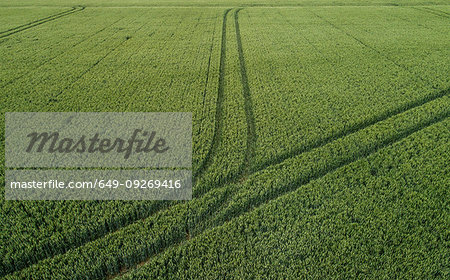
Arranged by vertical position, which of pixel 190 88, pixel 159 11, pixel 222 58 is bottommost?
pixel 190 88

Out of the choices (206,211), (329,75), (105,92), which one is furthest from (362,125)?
(105,92)

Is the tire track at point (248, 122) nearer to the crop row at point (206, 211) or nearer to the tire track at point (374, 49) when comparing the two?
the crop row at point (206, 211)

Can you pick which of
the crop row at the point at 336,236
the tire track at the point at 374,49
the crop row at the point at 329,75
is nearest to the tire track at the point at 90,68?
the crop row at the point at 329,75

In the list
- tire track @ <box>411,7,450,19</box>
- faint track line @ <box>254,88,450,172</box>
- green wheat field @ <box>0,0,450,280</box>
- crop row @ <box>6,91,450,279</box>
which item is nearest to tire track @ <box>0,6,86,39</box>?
green wheat field @ <box>0,0,450,280</box>

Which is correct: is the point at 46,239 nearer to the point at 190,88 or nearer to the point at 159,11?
the point at 190,88

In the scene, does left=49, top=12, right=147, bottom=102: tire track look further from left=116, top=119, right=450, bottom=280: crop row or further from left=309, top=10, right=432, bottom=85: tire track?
left=309, top=10, right=432, bottom=85: tire track

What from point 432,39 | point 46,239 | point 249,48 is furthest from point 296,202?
point 432,39

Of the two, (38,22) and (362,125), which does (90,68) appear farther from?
(38,22)

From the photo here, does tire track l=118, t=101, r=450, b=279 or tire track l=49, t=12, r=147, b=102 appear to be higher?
tire track l=49, t=12, r=147, b=102
